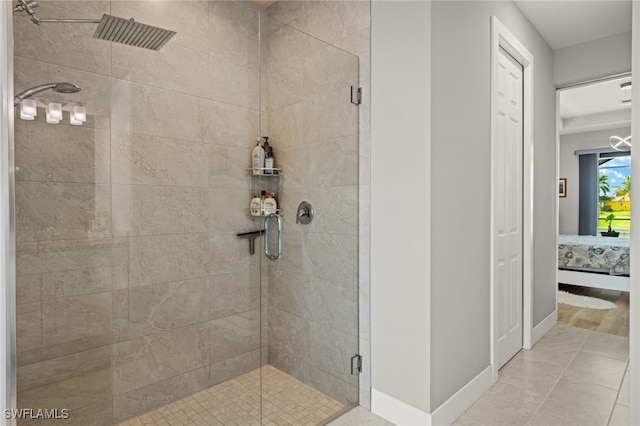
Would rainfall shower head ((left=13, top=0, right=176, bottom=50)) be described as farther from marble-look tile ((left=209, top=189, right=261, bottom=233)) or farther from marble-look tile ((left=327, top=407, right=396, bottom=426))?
A: marble-look tile ((left=327, top=407, right=396, bottom=426))

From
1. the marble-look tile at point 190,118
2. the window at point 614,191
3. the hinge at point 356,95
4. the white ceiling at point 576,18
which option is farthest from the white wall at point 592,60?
the window at point 614,191

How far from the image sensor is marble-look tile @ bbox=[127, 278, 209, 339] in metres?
1.57

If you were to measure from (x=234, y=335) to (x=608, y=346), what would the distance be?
3161 mm

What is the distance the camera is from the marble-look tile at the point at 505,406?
2055 mm

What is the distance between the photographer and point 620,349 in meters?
3.03

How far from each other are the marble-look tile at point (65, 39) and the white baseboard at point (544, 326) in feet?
11.7

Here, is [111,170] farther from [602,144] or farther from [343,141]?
[602,144]

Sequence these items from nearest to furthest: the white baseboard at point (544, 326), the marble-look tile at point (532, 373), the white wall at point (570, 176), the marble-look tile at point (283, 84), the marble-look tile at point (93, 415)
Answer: the marble-look tile at point (93, 415) → the marble-look tile at point (283, 84) → the marble-look tile at point (532, 373) → the white baseboard at point (544, 326) → the white wall at point (570, 176)

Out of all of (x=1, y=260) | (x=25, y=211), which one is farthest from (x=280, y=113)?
(x=1, y=260)

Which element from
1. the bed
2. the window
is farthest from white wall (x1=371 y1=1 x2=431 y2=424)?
the window

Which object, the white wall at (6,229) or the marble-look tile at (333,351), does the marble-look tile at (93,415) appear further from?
the marble-look tile at (333,351)

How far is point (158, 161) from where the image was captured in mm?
1572

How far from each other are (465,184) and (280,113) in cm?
116

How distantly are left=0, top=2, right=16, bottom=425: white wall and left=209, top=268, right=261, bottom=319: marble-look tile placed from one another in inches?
28.7
